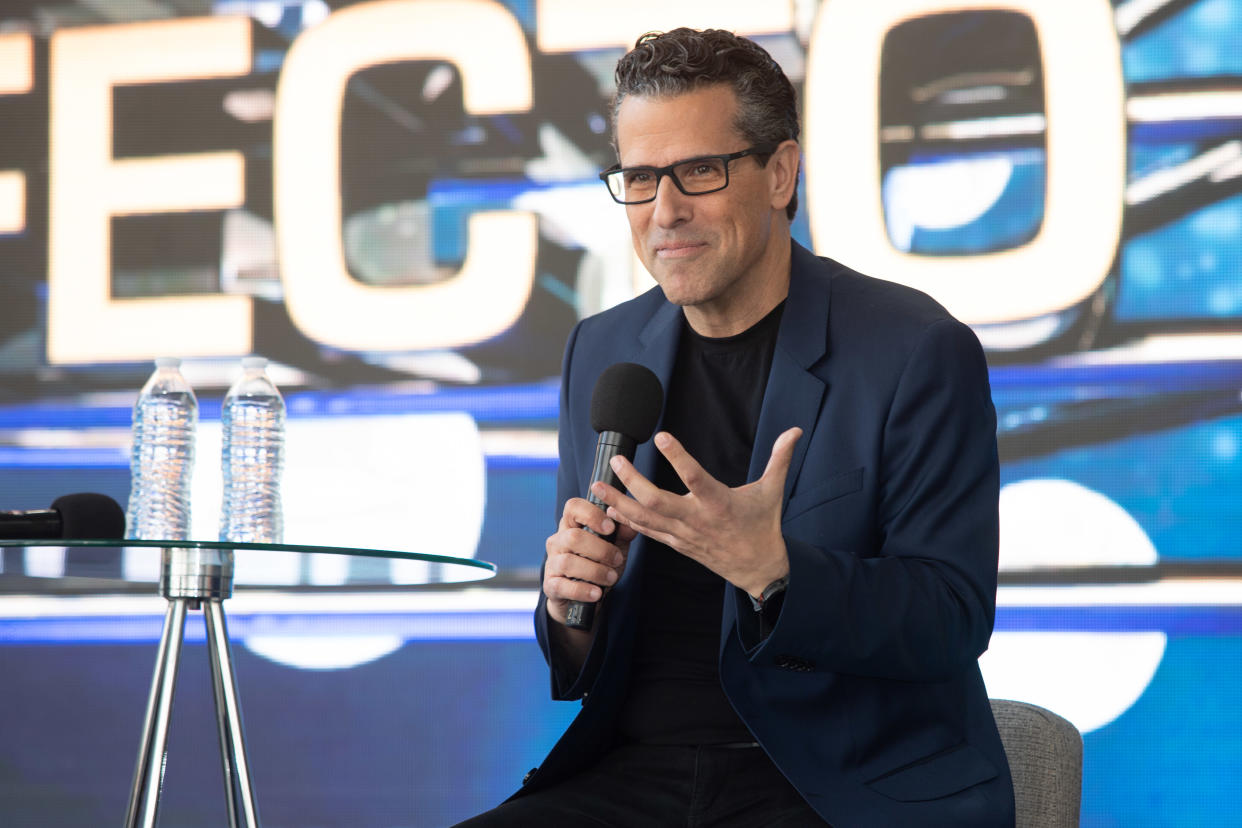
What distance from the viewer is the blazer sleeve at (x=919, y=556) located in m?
1.54

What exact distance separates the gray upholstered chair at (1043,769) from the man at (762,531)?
0.19 m

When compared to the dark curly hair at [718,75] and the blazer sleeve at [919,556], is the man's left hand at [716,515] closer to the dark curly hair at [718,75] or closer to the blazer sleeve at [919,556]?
the blazer sleeve at [919,556]

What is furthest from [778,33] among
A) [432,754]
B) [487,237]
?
[432,754]

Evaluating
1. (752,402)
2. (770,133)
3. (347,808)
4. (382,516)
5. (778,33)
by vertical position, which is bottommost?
(347,808)

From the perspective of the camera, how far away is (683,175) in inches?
75.2

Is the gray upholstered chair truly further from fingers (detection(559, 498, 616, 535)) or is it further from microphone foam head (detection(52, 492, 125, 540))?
microphone foam head (detection(52, 492, 125, 540))

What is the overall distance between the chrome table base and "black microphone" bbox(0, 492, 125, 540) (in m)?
0.11

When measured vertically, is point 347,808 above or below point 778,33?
below

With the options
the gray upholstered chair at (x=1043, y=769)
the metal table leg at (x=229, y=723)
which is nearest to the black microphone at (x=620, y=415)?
the gray upholstered chair at (x=1043, y=769)

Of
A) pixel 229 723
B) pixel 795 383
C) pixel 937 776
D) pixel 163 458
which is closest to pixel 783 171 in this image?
pixel 795 383

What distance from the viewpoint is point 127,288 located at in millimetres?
4012

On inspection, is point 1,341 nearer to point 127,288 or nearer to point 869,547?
point 127,288

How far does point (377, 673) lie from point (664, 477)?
2034 millimetres

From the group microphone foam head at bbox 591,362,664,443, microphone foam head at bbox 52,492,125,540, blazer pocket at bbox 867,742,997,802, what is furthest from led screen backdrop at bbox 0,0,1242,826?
microphone foam head at bbox 591,362,664,443
